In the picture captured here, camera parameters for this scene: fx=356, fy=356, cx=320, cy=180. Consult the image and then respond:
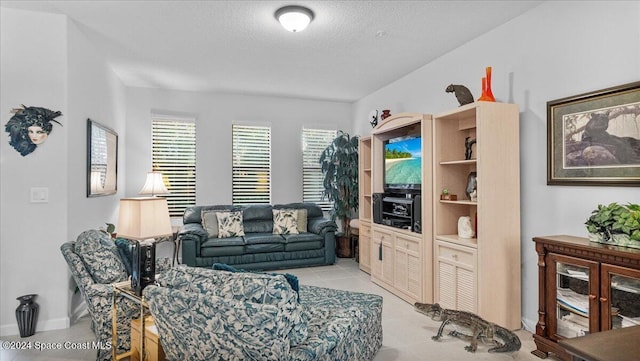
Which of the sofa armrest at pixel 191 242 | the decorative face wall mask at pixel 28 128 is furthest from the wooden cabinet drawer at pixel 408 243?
the decorative face wall mask at pixel 28 128

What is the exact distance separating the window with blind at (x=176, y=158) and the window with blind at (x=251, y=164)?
71cm

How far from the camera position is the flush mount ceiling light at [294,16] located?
10.2 ft

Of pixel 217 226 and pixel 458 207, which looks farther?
pixel 217 226

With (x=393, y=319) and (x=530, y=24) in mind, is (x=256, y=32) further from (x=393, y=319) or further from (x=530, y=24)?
(x=393, y=319)

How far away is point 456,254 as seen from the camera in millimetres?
3416

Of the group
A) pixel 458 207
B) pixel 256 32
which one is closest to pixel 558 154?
pixel 458 207

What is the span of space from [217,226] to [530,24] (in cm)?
458

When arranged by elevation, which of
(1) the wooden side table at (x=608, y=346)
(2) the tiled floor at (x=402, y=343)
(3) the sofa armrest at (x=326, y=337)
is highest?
(1) the wooden side table at (x=608, y=346)

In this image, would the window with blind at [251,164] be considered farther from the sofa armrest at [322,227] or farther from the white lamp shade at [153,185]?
the white lamp shade at [153,185]

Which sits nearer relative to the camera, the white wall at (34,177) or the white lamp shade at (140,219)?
the white lamp shade at (140,219)

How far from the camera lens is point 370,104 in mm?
6199

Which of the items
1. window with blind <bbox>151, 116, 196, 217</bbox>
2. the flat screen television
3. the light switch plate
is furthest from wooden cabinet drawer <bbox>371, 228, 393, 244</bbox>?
the light switch plate

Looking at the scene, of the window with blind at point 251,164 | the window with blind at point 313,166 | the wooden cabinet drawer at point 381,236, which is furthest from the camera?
the window with blind at point 313,166

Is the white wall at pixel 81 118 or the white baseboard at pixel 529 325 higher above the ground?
the white wall at pixel 81 118
